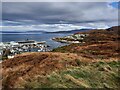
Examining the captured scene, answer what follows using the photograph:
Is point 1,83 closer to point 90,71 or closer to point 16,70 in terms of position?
point 16,70

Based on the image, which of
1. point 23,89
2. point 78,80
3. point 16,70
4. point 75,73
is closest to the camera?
point 23,89

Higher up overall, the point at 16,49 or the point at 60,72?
the point at 60,72

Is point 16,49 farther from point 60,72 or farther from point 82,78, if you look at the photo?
point 82,78

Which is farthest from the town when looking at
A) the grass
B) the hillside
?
the grass

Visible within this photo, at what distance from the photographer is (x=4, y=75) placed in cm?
1872

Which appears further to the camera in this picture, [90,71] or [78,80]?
[90,71]

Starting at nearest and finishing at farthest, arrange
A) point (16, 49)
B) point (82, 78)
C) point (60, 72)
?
point (82, 78) < point (60, 72) < point (16, 49)

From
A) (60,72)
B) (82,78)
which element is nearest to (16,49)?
(60,72)

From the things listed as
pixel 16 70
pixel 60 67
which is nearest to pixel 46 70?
pixel 60 67

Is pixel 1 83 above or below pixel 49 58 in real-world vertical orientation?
below

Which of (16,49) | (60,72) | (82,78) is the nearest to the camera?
(82,78)

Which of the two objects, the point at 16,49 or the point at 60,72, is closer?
the point at 60,72

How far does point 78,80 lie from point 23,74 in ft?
12.6

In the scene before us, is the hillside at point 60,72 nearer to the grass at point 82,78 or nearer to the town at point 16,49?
the grass at point 82,78
